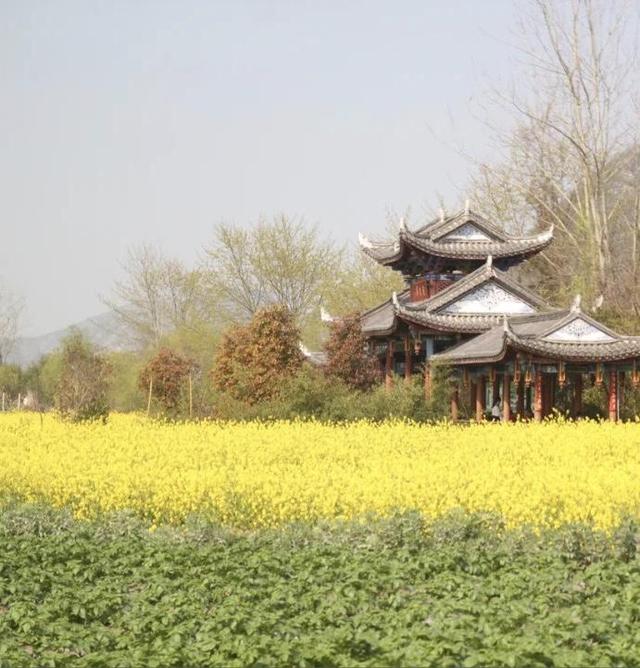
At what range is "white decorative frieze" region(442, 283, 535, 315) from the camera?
31.5 meters

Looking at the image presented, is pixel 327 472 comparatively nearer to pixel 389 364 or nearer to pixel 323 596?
pixel 323 596

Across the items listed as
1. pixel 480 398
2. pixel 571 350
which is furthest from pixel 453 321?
pixel 571 350

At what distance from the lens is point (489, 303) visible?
105 feet

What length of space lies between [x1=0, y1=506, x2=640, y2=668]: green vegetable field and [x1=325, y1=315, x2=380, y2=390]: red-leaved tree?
55.5 ft

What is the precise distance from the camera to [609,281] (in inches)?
1547

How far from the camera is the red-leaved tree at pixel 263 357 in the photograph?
29000 millimetres

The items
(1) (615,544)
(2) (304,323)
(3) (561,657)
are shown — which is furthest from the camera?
(2) (304,323)

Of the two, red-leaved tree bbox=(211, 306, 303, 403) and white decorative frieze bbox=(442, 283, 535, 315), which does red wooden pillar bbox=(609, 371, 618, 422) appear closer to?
white decorative frieze bbox=(442, 283, 535, 315)

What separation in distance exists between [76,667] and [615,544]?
5872 mm

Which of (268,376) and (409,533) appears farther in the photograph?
(268,376)

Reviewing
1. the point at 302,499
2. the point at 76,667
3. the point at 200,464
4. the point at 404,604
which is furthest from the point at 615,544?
the point at 200,464

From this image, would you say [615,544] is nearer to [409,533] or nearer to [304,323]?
[409,533]

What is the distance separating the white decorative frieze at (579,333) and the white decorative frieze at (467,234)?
714cm

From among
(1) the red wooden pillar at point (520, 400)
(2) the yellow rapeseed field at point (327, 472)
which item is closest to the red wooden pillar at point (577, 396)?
(1) the red wooden pillar at point (520, 400)
